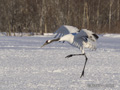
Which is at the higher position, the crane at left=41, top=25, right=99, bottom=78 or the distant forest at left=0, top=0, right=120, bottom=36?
the crane at left=41, top=25, right=99, bottom=78

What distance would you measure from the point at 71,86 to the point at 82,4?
3047cm

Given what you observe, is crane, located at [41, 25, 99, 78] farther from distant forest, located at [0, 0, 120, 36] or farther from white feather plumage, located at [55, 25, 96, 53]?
distant forest, located at [0, 0, 120, 36]

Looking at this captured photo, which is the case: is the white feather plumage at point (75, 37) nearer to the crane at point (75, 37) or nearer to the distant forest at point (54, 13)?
the crane at point (75, 37)

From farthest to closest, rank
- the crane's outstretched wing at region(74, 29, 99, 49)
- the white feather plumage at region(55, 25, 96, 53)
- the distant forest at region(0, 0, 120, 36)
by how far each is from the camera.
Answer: the distant forest at region(0, 0, 120, 36)
the white feather plumage at region(55, 25, 96, 53)
the crane's outstretched wing at region(74, 29, 99, 49)

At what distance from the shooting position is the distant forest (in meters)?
32.8

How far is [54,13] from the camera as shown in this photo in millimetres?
35500

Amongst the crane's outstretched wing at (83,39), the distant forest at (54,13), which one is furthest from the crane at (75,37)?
the distant forest at (54,13)

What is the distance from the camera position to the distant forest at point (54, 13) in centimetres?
3278

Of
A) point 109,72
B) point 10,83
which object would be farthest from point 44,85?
point 109,72

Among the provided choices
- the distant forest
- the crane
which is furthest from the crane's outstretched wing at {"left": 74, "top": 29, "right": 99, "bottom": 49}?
the distant forest

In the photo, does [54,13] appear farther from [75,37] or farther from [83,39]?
[75,37]

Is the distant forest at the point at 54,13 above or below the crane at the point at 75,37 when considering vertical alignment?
below

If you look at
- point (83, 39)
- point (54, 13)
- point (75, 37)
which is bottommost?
point (54, 13)

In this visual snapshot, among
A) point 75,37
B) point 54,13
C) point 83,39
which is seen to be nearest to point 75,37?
point 75,37
